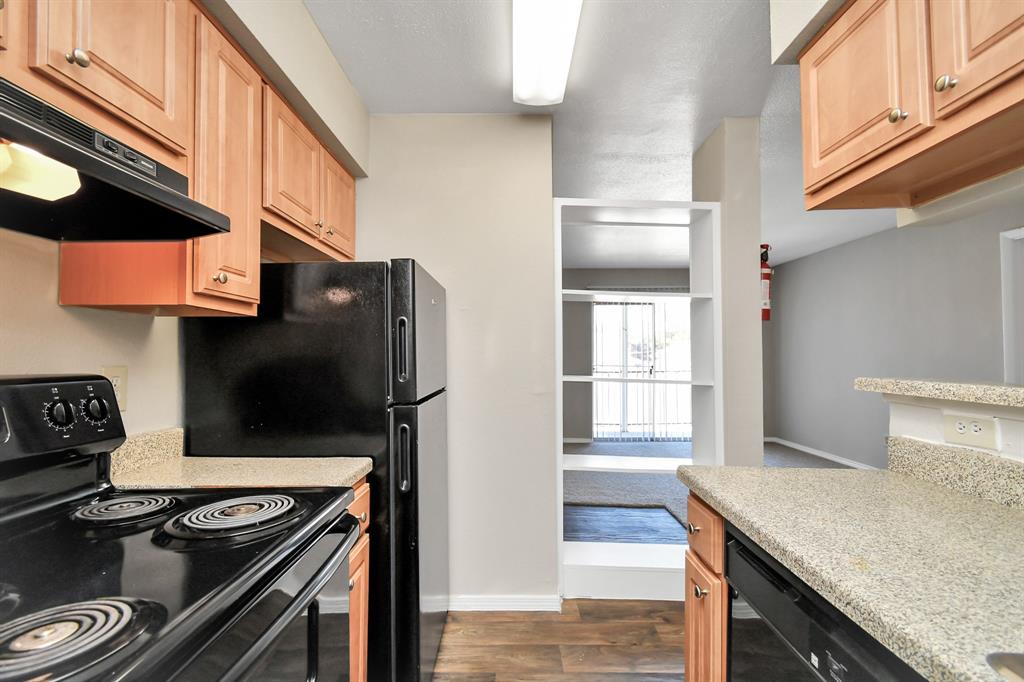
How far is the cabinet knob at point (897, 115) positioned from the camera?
1.02m

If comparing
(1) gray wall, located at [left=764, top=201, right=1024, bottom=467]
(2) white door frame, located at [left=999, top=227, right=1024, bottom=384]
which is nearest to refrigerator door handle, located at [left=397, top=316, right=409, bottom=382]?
(2) white door frame, located at [left=999, top=227, right=1024, bottom=384]

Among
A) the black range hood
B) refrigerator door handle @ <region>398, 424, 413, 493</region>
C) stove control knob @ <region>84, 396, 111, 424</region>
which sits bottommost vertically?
refrigerator door handle @ <region>398, 424, 413, 493</region>

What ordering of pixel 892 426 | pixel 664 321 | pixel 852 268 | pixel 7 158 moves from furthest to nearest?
pixel 664 321
pixel 852 268
pixel 892 426
pixel 7 158

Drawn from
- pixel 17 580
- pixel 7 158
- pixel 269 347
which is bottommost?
pixel 17 580

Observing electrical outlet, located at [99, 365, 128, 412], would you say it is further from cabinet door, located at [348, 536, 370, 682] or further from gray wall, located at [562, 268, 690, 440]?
gray wall, located at [562, 268, 690, 440]

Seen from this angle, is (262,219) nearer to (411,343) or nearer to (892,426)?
(411,343)

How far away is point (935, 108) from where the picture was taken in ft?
3.19

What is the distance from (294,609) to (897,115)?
5.18ft

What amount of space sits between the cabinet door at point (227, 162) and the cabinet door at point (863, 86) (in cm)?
163

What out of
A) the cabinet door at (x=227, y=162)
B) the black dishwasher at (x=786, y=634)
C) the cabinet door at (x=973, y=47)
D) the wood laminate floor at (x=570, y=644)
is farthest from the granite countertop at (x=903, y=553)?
the cabinet door at (x=227, y=162)

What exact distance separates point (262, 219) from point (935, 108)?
180 cm

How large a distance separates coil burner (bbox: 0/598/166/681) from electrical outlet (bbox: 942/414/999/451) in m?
1.57

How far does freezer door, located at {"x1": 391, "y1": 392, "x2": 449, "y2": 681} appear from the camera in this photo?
5.33 feet

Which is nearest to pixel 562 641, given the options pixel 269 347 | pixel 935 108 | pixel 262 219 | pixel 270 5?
pixel 269 347
